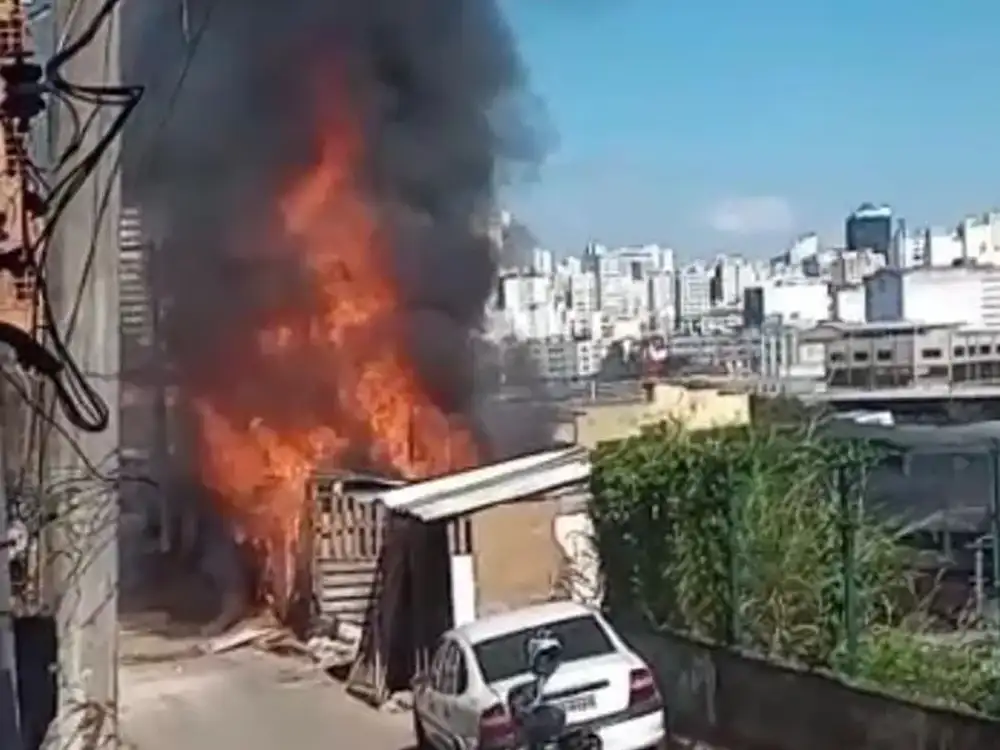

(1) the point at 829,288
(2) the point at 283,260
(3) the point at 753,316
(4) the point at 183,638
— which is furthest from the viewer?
(1) the point at 829,288

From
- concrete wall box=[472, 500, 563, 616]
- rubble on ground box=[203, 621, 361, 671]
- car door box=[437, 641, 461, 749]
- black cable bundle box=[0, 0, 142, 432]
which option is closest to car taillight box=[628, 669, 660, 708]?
car door box=[437, 641, 461, 749]

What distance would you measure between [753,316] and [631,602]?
37184 mm

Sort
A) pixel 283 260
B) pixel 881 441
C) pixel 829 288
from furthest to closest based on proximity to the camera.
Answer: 1. pixel 829 288
2. pixel 283 260
3. pixel 881 441

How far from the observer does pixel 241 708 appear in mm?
15352

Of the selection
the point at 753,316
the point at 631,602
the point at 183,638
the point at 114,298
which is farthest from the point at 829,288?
the point at 114,298

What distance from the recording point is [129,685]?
53.6 feet

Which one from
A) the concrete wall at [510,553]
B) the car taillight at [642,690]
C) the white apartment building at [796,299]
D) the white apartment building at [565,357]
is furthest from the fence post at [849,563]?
the white apartment building at [796,299]

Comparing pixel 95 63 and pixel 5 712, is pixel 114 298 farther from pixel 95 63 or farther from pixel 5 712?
pixel 5 712

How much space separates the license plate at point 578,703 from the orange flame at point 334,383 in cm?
1185

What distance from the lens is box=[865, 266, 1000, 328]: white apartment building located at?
4316 centimetres

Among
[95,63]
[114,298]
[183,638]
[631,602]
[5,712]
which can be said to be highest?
[95,63]

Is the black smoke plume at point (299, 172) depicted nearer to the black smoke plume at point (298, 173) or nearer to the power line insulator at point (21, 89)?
the black smoke plume at point (298, 173)

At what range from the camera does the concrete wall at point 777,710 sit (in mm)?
8258

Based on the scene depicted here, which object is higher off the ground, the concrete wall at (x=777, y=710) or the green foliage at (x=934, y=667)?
the green foliage at (x=934, y=667)
